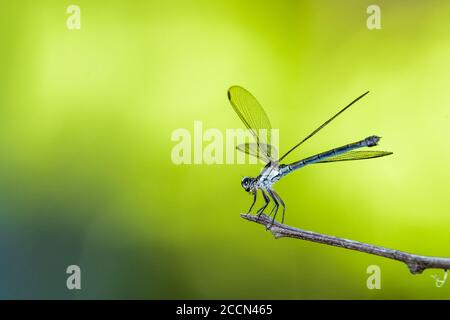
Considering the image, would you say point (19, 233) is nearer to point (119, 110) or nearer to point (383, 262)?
point (119, 110)

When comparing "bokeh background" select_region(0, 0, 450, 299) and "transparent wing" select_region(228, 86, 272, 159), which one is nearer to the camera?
"transparent wing" select_region(228, 86, 272, 159)

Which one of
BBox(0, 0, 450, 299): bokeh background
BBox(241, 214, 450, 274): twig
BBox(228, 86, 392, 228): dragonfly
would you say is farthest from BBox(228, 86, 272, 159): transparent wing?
BBox(241, 214, 450, 274): twig

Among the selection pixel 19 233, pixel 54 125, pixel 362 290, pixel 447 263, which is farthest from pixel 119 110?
pixel 447 263

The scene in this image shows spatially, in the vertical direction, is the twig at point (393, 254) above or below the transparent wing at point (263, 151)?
below

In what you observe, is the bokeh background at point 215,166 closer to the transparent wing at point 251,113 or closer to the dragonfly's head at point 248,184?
the transparent wing at point 251,113

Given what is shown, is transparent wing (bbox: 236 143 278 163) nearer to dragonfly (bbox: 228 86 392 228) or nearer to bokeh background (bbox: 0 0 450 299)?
dragonfly (bbox: 228 86 392 228)

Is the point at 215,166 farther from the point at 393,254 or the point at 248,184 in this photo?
the point at 393,254

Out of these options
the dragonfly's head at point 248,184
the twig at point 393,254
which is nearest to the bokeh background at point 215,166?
the dragonfly's head at point 248,184
